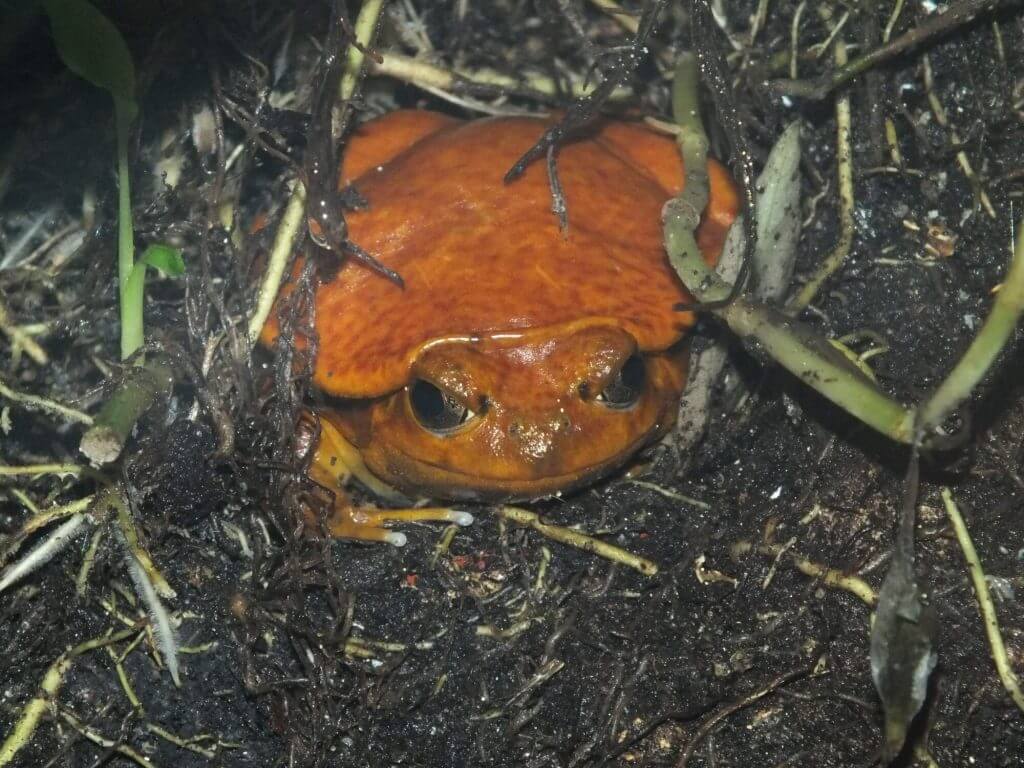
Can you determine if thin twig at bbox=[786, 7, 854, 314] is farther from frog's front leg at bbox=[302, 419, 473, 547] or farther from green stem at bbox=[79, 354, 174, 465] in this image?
green stem at bbox=[79, 354, 174, 465]

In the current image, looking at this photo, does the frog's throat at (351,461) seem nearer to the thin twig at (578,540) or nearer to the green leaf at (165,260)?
the thin twig at (578,540)

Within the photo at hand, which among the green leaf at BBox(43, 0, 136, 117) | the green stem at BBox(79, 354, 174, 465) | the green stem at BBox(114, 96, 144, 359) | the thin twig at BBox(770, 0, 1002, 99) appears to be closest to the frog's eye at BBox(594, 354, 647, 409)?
the thin twig at BBox(770, 0, 1002, 99)

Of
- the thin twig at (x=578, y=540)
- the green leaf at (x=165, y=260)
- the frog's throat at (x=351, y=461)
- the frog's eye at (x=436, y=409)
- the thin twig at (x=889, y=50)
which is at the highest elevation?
the thin twig at (x=889, y=50)

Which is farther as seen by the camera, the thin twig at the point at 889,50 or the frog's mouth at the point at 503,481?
the thin twig at the point at 889,50

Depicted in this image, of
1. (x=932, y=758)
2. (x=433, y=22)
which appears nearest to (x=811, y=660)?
(x=932, y=758)

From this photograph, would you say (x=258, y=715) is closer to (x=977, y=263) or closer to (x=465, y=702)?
(x=465, y=702)

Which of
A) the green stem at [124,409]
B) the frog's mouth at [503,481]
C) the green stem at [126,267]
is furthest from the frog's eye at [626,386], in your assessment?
the green stem at [126,267]
